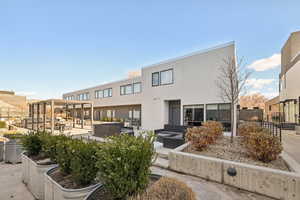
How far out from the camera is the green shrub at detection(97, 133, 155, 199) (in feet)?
6.96

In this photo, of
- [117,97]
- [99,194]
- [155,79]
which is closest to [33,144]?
[99,194]

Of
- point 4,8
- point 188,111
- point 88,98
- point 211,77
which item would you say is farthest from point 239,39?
point 88,98

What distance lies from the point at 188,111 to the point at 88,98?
20.6 m

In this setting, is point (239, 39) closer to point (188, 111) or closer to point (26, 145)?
point (188, 111)

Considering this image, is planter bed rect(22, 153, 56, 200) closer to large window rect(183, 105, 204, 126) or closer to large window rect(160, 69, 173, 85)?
large window rect(183, 105, 204, 126)

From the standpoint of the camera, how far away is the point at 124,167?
211 cm

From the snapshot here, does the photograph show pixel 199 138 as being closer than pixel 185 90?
Yes

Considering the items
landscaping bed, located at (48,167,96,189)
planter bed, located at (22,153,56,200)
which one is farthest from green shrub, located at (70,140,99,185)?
planter bed, located at (22,153,56,200)

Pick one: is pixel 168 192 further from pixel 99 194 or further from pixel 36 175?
pixel 36 175

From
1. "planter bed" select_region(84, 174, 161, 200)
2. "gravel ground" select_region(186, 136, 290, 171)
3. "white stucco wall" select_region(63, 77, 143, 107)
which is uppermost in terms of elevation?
"white stucco wall" select_region(63, 77, 143, 107)

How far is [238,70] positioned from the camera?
8.41 m

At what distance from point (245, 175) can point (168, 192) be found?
8.35 ft

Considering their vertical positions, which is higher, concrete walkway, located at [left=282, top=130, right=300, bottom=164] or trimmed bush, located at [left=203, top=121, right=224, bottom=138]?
trimmed bush, located at [left=203, top=121, right=224, bottom=138]

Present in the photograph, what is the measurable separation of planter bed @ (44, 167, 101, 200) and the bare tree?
622cm
